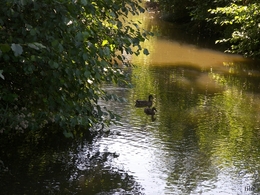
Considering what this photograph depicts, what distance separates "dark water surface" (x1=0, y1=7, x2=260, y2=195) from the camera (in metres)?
8.03

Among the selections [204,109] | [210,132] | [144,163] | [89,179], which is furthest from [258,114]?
[89,179]

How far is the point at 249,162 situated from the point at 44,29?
14.8 feet

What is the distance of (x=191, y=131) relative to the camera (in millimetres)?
10844

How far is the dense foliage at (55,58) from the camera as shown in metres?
6.29

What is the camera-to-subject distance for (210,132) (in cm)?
1089

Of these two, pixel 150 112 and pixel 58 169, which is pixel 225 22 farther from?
pixel 58 169

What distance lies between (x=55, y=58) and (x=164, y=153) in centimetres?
352

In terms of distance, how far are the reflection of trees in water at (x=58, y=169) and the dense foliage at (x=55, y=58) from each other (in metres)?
0.74

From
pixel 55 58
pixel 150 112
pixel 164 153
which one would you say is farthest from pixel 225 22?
pixel 55 58

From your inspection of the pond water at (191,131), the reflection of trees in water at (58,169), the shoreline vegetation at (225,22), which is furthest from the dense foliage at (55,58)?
the shoreline vegetation at (225,22)

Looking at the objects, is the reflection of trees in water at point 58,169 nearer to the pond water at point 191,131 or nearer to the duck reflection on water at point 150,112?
the pond water at point 191,131

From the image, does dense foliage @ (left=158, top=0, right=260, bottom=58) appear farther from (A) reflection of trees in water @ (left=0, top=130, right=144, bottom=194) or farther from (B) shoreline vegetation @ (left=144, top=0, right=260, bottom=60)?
(A) reflection of trees in water @ (left=0, top=130, right=144, bottom=194)

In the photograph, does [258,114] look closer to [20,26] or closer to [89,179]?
[89,179]

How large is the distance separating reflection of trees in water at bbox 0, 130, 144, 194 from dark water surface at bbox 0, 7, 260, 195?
0.5 inches
